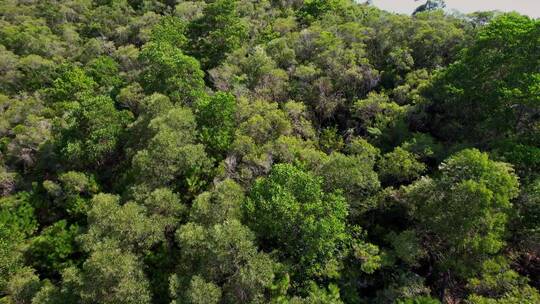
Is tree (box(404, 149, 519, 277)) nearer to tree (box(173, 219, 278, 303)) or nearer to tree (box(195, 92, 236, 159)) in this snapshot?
tree (box(173, 219, 278, 303))

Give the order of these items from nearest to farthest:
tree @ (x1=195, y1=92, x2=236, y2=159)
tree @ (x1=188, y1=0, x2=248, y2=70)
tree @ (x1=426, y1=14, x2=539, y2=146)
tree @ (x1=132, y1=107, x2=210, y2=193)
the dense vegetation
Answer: the dense vegetation → tree @ (x1=426, y1=14, x2=539, y2=146) → tree @ (x1=132, y1=107, x2=210, y2=193) → tree @ (x1=195, y1=92, x2=236, y2=159) → tree @ (x1=188, y1=0, x2=248, y2=70)

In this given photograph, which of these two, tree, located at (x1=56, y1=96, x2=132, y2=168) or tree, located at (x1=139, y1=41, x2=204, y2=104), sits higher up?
tree, located at (x1=139, y1=41, x2=204, y2=104)

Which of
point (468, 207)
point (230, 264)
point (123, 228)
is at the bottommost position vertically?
point (123, 228)

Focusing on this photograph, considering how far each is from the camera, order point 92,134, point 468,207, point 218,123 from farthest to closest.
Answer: point 92,134
point 218,123
point 468,207

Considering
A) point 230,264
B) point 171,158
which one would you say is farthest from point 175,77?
point 230,264

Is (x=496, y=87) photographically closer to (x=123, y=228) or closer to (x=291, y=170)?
(x=291, y=170)

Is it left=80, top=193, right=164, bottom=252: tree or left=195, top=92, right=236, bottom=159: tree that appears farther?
left=195, top=92, right=236, bottom=159: tree

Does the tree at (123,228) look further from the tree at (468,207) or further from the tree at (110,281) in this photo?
the tree at (468,207)

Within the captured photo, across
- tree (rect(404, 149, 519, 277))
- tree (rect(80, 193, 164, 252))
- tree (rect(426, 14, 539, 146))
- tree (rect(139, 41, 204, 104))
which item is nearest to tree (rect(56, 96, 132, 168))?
tree (rect(139, 41, 204, 104))

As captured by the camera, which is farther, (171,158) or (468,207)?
(171,158)

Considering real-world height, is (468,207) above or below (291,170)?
above
